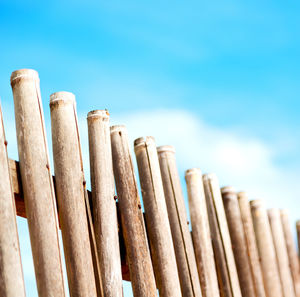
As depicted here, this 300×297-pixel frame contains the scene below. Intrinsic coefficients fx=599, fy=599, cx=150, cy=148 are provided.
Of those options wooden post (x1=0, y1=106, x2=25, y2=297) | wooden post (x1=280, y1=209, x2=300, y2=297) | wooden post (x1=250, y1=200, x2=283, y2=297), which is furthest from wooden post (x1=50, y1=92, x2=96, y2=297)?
wooden post (x1=280, y1=209, x2=300, y2=297)

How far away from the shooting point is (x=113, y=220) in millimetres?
2859

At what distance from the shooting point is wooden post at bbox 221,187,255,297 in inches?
155

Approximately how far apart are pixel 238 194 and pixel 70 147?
188 cm

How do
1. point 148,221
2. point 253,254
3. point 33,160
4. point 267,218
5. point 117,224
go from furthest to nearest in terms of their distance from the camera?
point 267,218, point 253,254, point 148,221, point 117,224, point 33,160

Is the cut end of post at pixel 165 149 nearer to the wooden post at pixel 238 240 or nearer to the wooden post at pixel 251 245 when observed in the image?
the wooden post at pixel 238 240

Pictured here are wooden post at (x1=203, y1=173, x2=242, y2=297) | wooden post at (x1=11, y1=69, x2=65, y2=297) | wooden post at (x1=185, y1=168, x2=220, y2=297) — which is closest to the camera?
wooden post at (x1=11, y1=69, x2=65, y2=297)

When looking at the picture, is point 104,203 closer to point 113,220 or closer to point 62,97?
point 113,220

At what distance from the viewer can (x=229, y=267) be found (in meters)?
3.78

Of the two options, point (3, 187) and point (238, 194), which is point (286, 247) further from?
point (3, 187)

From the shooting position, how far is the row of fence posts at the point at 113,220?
7.98ft

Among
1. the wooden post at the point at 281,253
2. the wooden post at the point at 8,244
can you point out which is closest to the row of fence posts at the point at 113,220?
the wooden post at the point at 8,244

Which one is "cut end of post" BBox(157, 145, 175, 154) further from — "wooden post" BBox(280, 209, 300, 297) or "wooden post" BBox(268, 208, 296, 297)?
"wooden post" BBox(280, 209, 300, 297)

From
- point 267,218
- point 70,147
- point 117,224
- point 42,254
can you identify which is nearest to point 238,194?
point 267,218

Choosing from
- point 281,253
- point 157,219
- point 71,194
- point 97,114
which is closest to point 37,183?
point 71,194
